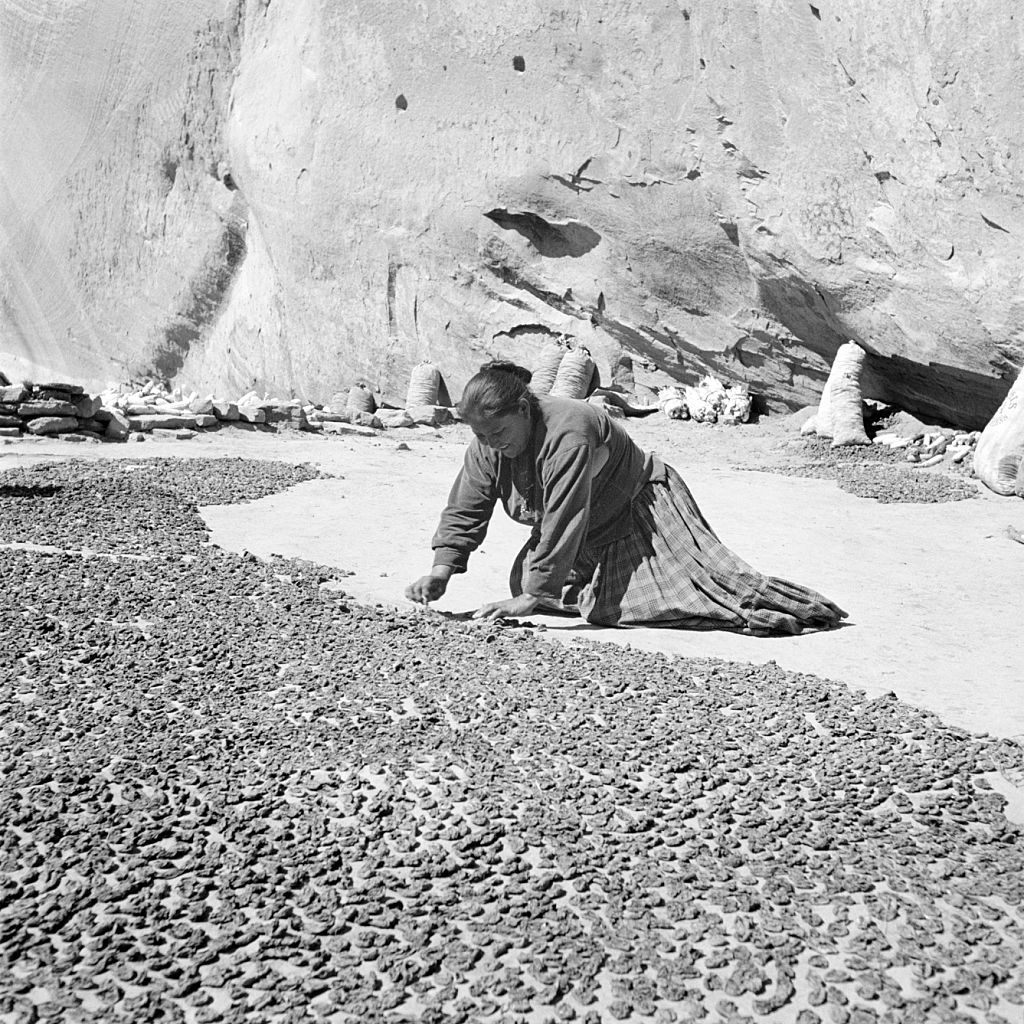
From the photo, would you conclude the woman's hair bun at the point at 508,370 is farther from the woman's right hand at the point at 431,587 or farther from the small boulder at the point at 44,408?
the small boulder at the point at 44,408

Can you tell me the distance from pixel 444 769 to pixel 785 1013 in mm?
1207

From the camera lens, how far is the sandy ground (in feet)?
13.2

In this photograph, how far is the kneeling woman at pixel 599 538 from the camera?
13.1 ft

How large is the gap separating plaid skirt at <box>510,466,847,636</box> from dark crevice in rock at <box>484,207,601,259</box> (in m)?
9.72

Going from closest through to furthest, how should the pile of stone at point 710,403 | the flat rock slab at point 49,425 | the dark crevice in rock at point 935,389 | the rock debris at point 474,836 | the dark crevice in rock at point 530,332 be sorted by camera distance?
1. the rock debris at point 474,836
2. the dark crevice in rock at point 935,389
3. the flat rock slab at point 49,425
4. the pile of stone at point 710,403
5. the dark crevice in rock at point 530,332

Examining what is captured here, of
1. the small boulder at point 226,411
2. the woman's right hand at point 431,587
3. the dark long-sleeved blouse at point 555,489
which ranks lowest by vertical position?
the small boulder at point 226,411

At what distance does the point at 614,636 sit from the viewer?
4258mm

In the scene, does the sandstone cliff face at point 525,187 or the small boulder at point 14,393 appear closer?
the sandstone cliff face at point 525,187

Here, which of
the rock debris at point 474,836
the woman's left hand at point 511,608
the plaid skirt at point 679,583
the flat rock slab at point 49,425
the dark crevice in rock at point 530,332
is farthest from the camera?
the dark crevice in rock at point 530,332

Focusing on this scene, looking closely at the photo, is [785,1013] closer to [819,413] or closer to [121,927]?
[121,927]

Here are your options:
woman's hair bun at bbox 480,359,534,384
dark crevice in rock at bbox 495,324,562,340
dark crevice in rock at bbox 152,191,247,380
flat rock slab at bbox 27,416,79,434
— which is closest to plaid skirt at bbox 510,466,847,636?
woman's hair bun at bbox 480,359,534,384

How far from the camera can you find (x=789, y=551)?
248 inches

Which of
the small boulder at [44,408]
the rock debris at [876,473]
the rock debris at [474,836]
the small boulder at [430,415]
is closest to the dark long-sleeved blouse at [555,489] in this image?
the rock debris at [474,836]

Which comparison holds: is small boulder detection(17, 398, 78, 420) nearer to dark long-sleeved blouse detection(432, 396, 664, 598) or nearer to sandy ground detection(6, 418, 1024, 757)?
sandy ground detection(6, 418, 1024, 757)
